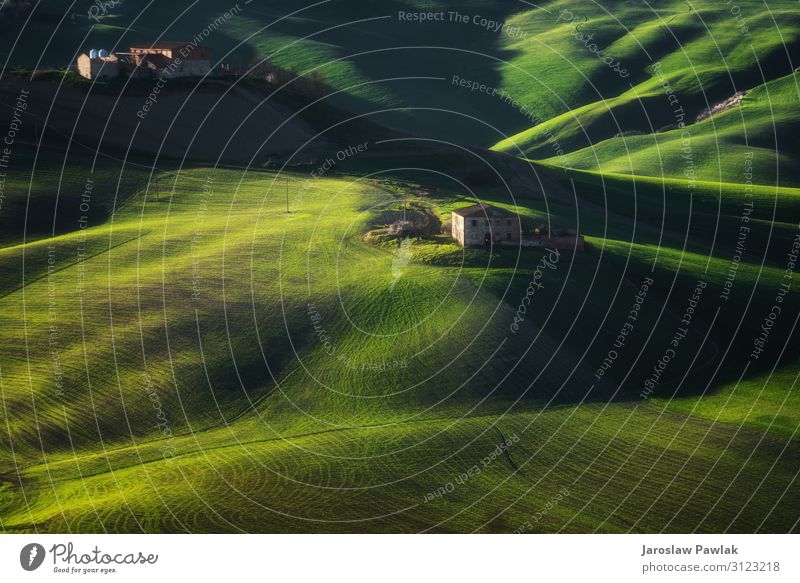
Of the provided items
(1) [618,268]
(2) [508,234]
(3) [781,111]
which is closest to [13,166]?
(2) [508,234]

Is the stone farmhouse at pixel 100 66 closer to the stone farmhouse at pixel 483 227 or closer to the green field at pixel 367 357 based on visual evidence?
the green field at pixel 367 357

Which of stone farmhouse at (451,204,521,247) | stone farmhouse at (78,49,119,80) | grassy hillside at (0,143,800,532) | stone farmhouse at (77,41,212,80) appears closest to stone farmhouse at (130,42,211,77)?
stone farmhouse at (77,41,212,80)

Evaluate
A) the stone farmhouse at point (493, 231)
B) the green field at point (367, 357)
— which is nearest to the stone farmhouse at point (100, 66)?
the green field at point (367, 357)

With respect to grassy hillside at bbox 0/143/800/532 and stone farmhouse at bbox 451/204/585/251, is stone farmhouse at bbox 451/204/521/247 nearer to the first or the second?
stone farmhouse at bbox 451/204/585/251

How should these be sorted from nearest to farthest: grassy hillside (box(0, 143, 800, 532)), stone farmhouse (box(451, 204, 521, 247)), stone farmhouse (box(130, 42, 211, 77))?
grassy hillside (box(0, 143, 800, 532)) < stone farmhouse (box(451, 204, 521, 247)) < stone farmhouse (box(130, 42, 211, 77))

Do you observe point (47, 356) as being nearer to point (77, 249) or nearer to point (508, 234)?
point (77, 249)

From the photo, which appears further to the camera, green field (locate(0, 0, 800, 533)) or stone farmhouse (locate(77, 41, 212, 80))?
stone farmhouse (locate(77, 41, 212, 80))

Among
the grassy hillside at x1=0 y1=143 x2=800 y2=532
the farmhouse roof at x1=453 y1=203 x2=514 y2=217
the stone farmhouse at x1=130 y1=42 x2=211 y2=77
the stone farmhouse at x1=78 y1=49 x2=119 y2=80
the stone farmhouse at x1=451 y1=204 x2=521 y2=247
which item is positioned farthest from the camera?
the stone farmhouse at x1=130 y1=42 x2=211 y2=77
